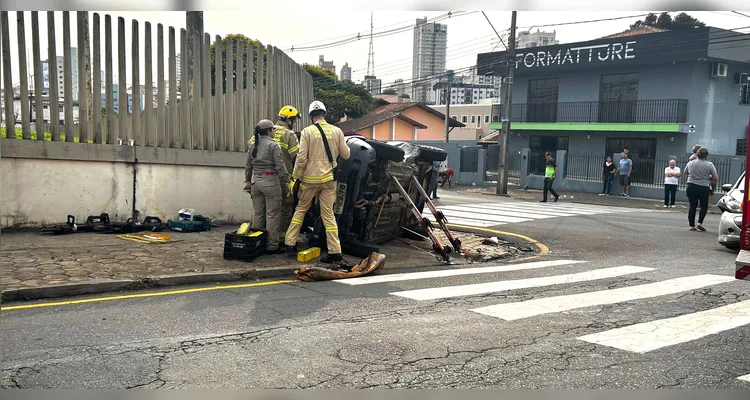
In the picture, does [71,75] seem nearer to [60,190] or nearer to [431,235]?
[60,190]

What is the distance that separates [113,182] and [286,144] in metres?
3.15

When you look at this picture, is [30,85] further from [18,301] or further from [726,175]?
[726,175]

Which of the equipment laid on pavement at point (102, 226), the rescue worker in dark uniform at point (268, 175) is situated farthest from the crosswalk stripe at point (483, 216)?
the equipment laid on pavement at point (102, 226)

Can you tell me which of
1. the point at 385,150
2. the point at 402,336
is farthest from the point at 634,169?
the point at 402,336

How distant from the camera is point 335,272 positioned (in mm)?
7848

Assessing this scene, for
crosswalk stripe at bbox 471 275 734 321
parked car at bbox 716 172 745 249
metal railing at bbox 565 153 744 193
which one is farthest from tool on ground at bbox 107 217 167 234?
metal railing at bbox 565 153 744 193

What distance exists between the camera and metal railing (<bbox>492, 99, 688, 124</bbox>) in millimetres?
29280

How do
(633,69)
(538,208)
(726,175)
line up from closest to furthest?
(538,208) < (726,175) < (633,69)

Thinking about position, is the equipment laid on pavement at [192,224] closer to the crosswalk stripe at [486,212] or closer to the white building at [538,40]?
the crosswalk stripe at [486,212]

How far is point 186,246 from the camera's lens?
9180 mm

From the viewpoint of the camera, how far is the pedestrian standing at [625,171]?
25.4 m

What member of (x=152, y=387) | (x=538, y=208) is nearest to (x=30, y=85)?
(x=152, y=387)

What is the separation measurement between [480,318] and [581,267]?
3.69 metres

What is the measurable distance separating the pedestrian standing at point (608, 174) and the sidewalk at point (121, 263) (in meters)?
17.6
